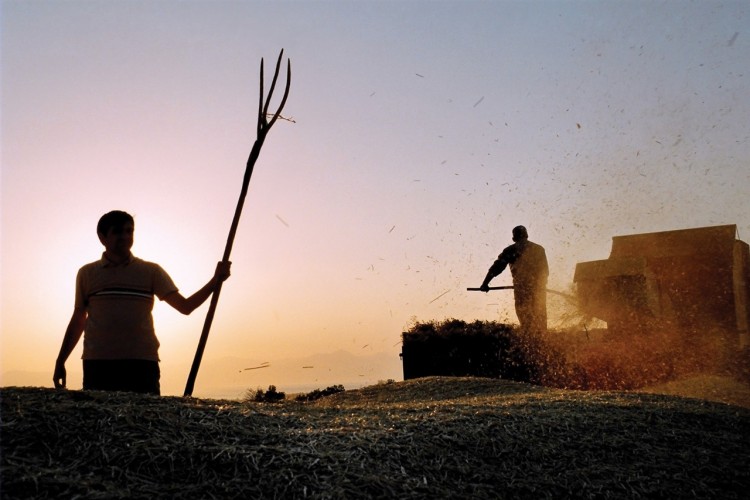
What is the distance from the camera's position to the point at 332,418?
4.44 meters

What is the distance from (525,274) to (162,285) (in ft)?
22.4

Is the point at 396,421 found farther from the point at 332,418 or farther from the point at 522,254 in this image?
the point at 522,254

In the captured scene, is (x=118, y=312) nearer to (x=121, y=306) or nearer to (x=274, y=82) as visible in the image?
(x=121, y=306)

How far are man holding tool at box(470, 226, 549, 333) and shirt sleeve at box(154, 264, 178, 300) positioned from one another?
638 centimetres

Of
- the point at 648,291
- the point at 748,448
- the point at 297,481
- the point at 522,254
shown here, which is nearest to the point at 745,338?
the point at 648,291

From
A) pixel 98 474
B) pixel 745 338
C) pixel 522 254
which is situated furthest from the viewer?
pixel 745 338

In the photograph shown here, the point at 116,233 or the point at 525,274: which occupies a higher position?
the point at 525,274

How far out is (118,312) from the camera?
449 cm

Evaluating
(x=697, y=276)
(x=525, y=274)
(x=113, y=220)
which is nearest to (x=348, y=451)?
(x=113, y=220)

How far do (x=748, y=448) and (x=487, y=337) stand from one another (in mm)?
5221

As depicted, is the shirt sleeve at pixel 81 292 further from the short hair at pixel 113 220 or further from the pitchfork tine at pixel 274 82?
the pitchfork tine at pixel 274 82

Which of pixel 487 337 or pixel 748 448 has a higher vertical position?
pixel 487 337

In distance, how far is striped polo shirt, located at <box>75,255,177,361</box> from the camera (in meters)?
4.49

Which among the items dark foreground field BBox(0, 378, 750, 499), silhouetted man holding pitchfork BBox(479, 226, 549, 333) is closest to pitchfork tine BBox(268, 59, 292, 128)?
dark foreground field BBox(0, 378, 750, 499)
